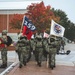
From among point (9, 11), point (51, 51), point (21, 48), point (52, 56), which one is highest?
point (9, 11)

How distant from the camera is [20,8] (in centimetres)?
5003

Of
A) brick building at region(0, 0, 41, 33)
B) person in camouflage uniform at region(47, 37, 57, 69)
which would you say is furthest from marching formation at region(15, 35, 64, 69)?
brick building at region(0, 0, 41, 33)

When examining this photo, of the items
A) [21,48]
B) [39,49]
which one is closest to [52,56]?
[39,49]

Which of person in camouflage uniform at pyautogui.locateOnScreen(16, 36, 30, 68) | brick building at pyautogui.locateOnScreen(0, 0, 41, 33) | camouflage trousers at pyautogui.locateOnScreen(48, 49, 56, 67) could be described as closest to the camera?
camouflage trousers at pyautogui.locateOnScreen(48, 49, 56, 67)

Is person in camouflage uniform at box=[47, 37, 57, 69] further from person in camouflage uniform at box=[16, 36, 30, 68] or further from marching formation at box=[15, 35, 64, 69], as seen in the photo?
person in camouflage uniform at box=[16, 36, 30, 68]

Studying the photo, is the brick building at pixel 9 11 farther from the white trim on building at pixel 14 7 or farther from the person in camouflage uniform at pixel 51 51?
the person in camouflage uniform at pixel 51 51

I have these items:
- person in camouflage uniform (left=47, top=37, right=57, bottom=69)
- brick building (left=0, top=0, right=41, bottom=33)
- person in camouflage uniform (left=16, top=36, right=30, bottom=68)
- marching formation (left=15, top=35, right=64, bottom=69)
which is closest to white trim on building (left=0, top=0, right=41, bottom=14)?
brick building (left=0, top=0, right=41, bottom=33)

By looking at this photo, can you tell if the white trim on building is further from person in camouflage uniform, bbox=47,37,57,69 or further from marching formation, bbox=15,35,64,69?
person in camouflage uniform, bbox=47,37,57,69

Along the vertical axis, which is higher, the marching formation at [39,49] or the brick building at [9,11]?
the brick building at [9,11]

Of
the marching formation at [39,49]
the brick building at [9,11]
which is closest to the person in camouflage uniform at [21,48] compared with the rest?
the marching formation at [39,49]

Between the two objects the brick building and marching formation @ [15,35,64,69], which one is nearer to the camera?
marching formation @ [15,35,64,69]

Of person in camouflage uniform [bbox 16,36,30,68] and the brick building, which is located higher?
the brick building

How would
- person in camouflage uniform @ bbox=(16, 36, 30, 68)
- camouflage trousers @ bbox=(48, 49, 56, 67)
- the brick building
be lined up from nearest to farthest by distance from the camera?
camouflage trousers @ bbox=(48, 49, 56, 67)
person in camouflage uniform @ bbox=(16, 36, 30, 68)
the brick building

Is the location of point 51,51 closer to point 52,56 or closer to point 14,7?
point 52,56
